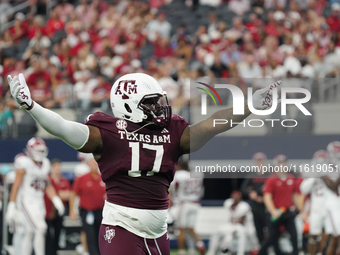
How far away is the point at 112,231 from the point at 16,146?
24.2ft

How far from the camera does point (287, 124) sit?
1039cm

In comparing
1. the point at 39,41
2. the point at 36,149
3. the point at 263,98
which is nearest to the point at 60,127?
the point at 263,98

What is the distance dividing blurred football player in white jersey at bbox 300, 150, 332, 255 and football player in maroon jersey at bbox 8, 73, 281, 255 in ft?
16.3

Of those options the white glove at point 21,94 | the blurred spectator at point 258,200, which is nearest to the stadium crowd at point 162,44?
the blurred spectator at point 258,200

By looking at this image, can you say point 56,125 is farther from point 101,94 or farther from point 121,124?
point 101,94

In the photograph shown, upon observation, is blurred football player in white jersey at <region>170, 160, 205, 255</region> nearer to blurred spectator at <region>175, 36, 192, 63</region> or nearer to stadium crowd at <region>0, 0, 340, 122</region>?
stadium crowd at <region>0, 0, 340, 122</region>

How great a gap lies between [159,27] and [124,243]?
33.6ft

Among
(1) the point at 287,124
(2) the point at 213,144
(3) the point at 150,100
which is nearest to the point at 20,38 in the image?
(2) the point at 213,144

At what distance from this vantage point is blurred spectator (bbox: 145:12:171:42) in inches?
526

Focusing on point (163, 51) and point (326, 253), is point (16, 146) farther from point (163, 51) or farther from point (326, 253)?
point (326, 253)

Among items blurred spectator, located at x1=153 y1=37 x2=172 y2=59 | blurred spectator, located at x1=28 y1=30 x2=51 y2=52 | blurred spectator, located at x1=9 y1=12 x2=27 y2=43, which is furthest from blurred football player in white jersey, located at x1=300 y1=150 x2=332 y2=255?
blurred spectator, located at x1=9 y1=12 x2=27 y2=43

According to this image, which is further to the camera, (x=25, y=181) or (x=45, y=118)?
(x=25, y=181)

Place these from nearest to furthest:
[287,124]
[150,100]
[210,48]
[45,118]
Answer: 1. [45,118]
2. [150,100]
3. [287,124]
4. [210,48]

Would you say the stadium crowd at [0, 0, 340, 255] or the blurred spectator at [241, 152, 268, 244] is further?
the stadium crowd at [0, 0, 340, 255]
